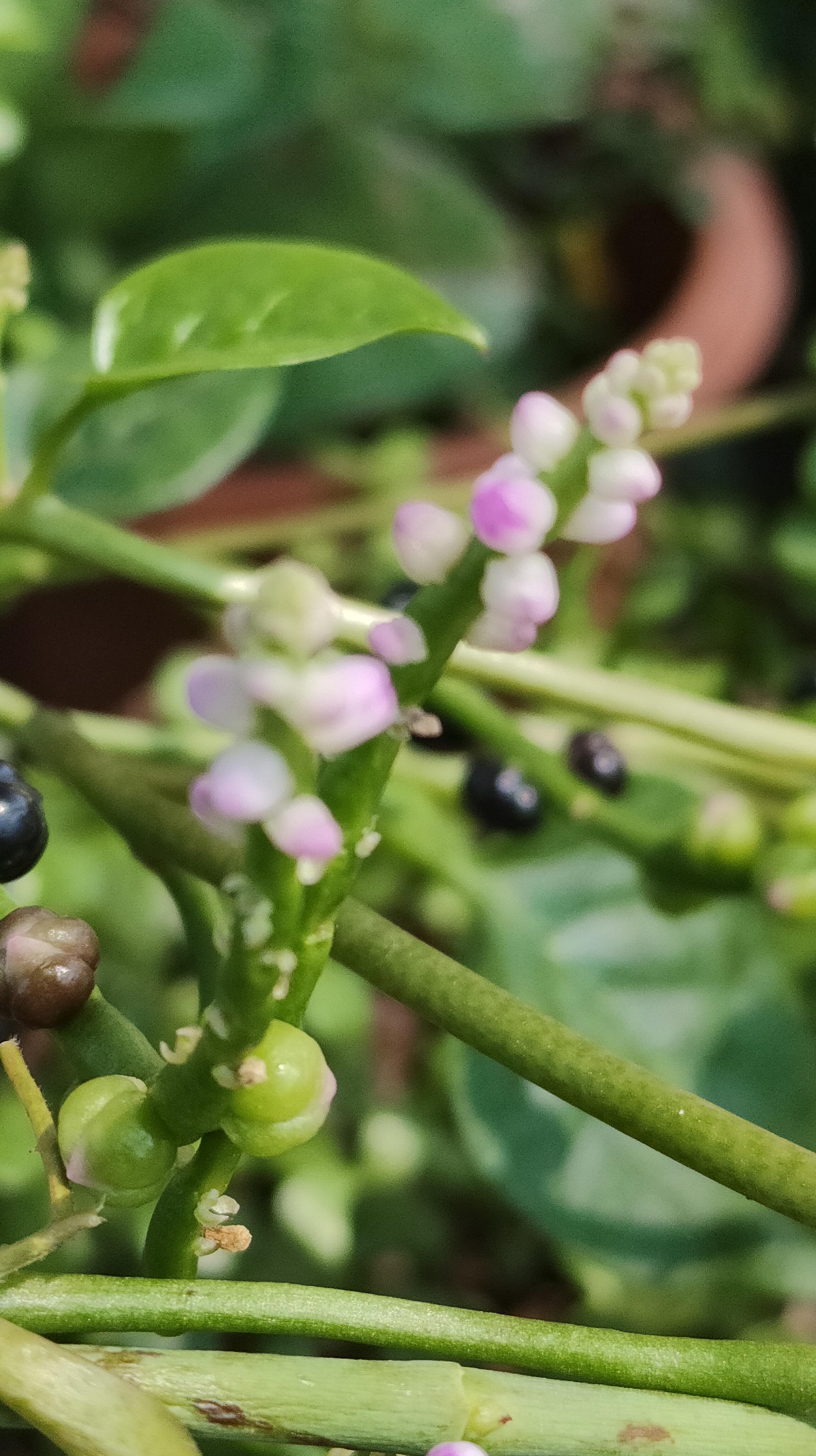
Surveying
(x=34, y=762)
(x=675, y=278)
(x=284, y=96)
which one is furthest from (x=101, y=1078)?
(x=675, y=278)

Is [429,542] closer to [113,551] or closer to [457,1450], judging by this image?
[457,1450]

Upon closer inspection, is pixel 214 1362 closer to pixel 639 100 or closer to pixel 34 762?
pixel 34 762

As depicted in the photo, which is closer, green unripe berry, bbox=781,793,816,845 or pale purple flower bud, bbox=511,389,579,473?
pale purple flower bud, bbox=511,389,579,473

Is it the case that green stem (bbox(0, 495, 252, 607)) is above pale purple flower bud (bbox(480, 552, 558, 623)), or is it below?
below

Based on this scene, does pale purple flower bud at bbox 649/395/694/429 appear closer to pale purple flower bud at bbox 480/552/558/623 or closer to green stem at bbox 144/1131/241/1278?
pale purple flower bud at bbox 480/552/558/623

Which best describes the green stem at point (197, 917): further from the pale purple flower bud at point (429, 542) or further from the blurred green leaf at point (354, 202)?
the blurred green leaf at point (354, 202)

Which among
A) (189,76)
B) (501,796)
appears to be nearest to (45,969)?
(501,796)

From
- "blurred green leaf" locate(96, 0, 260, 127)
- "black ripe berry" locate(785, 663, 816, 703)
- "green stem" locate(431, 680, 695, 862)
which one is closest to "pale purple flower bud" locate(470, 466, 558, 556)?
"green stem" locate(431, 680, 695, 862)

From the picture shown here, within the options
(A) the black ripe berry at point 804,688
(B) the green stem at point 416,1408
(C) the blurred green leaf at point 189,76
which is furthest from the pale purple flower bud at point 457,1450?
(C) the blurred green leaf at point 189,76
